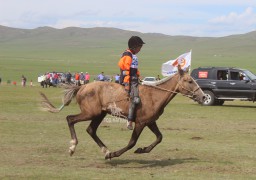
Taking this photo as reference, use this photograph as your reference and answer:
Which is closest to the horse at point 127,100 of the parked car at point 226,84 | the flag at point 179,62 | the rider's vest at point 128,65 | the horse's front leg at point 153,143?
the horse's front leg at point 153,143

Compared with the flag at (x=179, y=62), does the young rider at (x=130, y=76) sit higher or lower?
higher

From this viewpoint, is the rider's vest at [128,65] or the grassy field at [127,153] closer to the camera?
the grassy field at [127,153]

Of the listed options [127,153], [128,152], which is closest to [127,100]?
[127,153]

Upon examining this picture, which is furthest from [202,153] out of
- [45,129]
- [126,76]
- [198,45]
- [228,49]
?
[198,45]

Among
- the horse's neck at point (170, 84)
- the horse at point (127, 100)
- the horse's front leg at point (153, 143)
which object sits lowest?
the horse's front leg at point (153, 143)

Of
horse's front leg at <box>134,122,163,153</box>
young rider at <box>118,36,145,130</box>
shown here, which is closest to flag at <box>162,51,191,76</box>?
horse's front leg at <box>134,122,163,153</box>

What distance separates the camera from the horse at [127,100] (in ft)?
34.5

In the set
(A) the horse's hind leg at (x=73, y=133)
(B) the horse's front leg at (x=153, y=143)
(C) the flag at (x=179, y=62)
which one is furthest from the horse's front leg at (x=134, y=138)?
(C) the flag at (x=179, y=62)

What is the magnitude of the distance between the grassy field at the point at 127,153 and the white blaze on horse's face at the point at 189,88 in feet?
4.34

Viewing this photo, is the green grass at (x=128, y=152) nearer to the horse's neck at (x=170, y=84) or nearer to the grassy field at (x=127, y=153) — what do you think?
the grassy field at (x=127, y=153)

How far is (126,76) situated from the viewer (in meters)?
10.6

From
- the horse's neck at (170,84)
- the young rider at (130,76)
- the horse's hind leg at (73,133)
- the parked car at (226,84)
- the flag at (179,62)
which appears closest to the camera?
the young rider at (130,76)

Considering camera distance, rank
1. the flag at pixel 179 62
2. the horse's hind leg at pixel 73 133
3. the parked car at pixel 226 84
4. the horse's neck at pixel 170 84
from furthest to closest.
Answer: the flag at pixel 179 62
the parked car at pixel 226 84
the horse's neck at pixel 170 84
the horse's hind leg at pixel 73 133

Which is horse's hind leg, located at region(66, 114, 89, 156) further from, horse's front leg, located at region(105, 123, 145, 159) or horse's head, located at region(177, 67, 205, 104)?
horse's head, located at region(177, 67, 205, 104)
